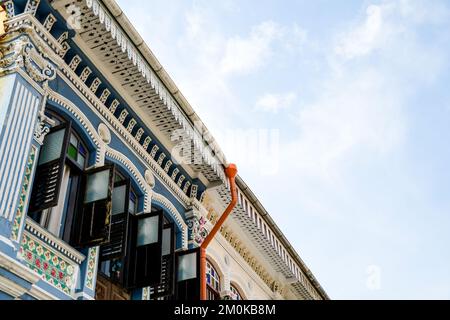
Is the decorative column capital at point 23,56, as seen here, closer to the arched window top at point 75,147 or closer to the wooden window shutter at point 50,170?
the arched window top at point 75,147

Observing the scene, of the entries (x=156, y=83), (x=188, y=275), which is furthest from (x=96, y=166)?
(x=188, y=275)

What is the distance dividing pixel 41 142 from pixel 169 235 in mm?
3188

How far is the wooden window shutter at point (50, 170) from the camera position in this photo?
20.5 feet

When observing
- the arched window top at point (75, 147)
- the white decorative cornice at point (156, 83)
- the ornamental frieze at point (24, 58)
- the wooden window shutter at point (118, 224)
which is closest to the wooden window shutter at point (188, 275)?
the white decorative cornice at point (156, 83)

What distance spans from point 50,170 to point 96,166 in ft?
4.18

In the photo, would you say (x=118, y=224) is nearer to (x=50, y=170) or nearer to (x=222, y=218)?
(x=50, y=170)

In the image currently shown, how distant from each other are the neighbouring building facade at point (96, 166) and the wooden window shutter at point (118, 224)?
2cm

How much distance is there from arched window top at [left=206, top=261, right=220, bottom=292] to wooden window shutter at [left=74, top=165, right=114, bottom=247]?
412 centimetres

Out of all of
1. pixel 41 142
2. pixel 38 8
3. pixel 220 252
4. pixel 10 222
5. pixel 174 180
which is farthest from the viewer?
pixel 220 252
